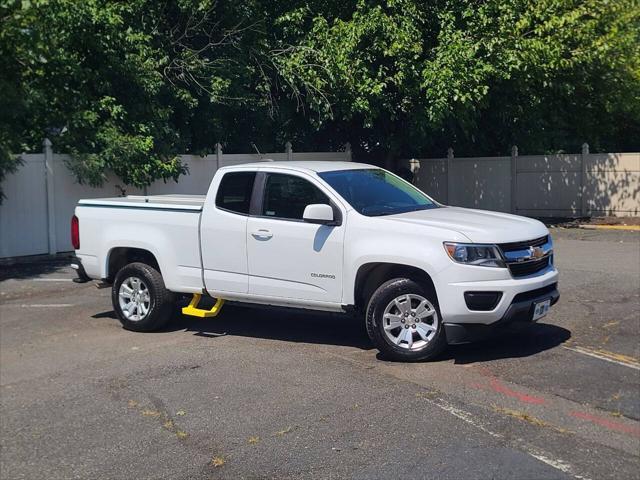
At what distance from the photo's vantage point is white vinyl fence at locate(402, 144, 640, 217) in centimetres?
2178

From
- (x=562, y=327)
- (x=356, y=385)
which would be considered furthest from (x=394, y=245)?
(x=562, y=327)

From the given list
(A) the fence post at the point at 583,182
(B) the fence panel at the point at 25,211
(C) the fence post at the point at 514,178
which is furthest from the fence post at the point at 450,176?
(B) the fence panel at the point at 25,211

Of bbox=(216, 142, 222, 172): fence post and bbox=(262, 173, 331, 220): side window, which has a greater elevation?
bbox=(216, 142, 222, 172): fence post

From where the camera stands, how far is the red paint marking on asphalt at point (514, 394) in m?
6.39

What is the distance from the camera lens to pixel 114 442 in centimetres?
591

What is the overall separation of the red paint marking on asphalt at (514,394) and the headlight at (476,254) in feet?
3.45

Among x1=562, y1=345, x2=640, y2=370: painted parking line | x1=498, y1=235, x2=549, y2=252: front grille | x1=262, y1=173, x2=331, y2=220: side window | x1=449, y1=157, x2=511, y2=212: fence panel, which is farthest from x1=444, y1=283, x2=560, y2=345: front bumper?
x1=449, y1=157, x2=511, y2=212: fence panel

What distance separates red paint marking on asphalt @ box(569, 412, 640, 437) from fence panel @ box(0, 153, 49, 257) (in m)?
12.5

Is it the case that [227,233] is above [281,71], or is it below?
below

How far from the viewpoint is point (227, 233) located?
856 cm

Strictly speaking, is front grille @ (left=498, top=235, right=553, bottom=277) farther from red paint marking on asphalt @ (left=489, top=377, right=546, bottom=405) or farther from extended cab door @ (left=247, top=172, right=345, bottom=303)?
extended cab door @ (left=247, top=172, right=345, bottom=303)

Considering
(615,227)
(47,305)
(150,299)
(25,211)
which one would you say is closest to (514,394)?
(150,299)

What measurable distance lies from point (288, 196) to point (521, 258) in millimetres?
2501

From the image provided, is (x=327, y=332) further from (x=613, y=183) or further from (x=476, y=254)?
(x=613, y=183)
